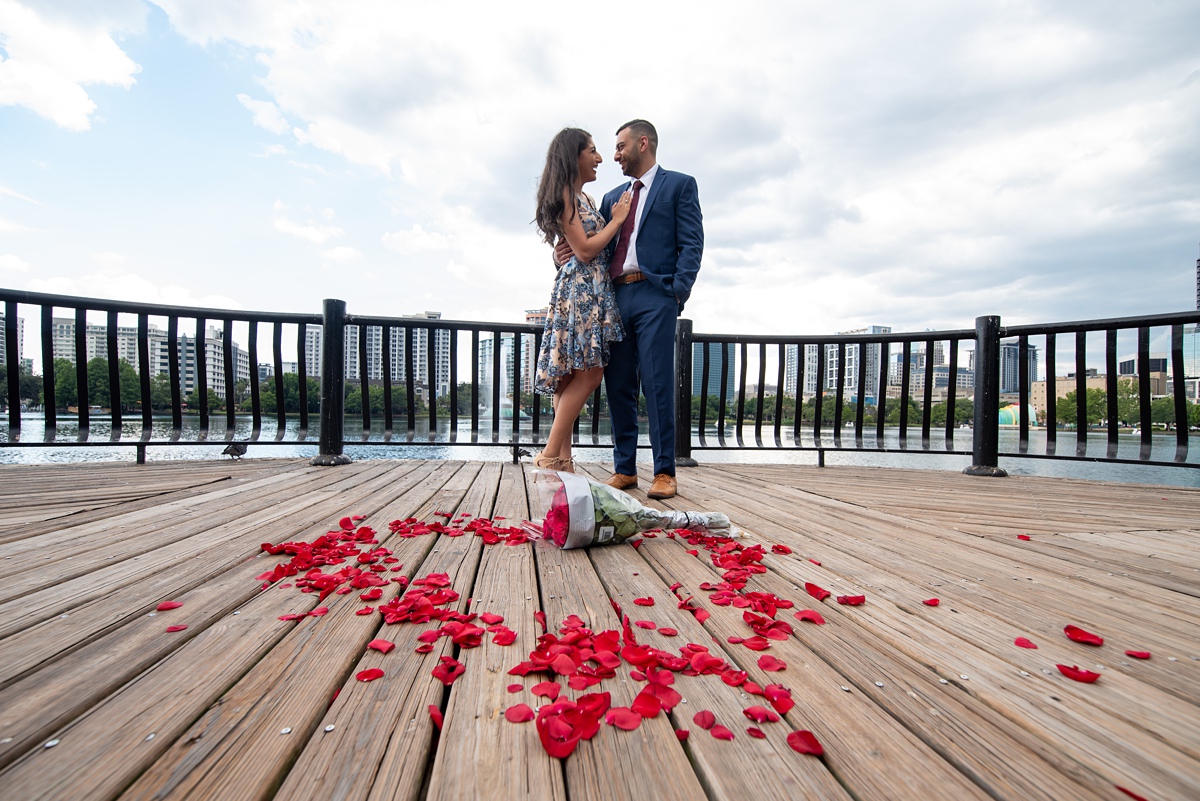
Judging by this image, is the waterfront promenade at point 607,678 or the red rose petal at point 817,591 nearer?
the waterfront promenade at point 607,678

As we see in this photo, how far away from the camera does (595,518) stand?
184 cm

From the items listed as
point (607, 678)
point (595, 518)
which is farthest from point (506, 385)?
point (607, 678)

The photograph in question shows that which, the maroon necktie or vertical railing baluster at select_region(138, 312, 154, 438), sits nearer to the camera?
the maroon necktie

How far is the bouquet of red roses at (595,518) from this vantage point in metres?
1.82

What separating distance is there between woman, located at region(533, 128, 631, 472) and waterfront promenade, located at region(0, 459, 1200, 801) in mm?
1008

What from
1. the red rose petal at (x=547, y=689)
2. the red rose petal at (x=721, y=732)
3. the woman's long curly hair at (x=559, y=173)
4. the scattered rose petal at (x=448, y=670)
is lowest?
the red rose petal at (x=721, y=732)

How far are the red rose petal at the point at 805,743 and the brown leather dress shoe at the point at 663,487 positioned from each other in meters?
2.02

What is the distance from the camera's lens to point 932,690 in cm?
92

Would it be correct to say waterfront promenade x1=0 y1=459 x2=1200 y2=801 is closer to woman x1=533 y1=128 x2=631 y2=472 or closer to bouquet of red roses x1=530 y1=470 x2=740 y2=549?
bouquet of red roses x1=530 y1=470 x2=740 y2=549

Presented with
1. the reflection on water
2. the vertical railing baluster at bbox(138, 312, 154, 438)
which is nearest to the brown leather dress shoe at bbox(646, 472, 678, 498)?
the reflection on water

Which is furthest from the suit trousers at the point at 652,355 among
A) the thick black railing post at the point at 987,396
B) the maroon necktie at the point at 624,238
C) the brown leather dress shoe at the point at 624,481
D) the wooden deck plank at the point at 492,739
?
the thick black railing post at the point at 987,396

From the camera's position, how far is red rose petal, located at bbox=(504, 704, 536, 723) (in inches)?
31.6

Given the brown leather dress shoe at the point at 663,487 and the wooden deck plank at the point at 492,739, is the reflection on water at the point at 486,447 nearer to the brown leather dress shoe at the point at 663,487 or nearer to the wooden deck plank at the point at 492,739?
the brown leather dress shoe at the point at 663,487

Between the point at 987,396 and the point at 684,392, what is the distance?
2401 mm
